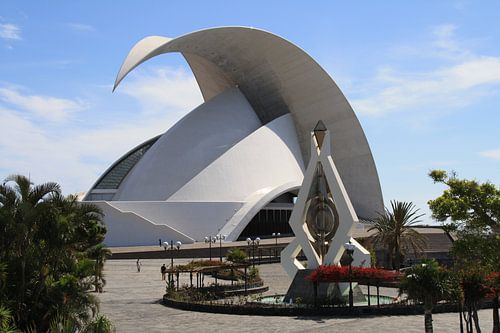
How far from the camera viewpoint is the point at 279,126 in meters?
52.3

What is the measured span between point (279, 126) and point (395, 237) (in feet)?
83.9

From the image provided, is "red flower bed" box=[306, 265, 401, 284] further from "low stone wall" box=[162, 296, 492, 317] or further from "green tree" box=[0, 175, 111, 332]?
"green tree" box=[0, 175, 111, 332]

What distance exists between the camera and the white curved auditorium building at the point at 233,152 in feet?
147

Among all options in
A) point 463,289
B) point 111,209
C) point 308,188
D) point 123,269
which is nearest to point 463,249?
point 463,289

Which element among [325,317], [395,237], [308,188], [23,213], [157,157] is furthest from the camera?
[157,157]

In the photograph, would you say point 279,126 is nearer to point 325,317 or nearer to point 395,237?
point 395,237

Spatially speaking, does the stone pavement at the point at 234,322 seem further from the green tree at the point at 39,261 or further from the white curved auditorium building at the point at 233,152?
the white curved auditorium building at the point at 233,152

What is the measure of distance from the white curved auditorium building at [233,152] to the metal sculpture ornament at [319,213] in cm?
2448

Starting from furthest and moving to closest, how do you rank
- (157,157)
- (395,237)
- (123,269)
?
(157,157) → (123,269) → (395,237)

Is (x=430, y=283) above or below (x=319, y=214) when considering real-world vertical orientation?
below

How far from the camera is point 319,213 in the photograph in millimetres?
19578

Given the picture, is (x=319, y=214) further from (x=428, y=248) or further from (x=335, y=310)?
(x=428, y=248)

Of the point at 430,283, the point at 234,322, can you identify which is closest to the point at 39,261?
the point at 234,322

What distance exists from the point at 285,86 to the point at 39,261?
1582 inches
